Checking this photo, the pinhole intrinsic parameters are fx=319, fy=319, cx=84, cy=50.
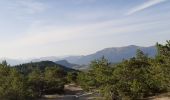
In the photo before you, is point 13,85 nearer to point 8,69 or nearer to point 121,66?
point 8,69

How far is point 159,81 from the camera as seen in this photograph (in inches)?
2040

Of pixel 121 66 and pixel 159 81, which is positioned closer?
pixel 159 81

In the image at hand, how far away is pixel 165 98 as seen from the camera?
50.0m

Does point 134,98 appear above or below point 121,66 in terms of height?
below

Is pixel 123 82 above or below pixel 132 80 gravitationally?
below

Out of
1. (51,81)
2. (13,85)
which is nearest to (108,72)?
(13,85)

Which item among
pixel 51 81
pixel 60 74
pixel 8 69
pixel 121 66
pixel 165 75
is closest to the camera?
pixel 165 75

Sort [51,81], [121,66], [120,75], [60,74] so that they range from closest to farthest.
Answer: [120,75], [121,66], [51,81], [60,74]

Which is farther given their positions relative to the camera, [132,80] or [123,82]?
[132,80]

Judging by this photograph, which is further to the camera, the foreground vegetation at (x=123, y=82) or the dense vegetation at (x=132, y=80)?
the foreground vegetation at (x=123, y=82)

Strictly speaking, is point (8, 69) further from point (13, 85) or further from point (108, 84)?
point (108, 84)

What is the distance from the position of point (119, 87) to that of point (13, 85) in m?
18.3

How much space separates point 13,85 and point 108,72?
652 inches

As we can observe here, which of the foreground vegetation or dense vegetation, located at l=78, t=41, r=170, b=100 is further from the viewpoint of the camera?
the foreground vegetation
